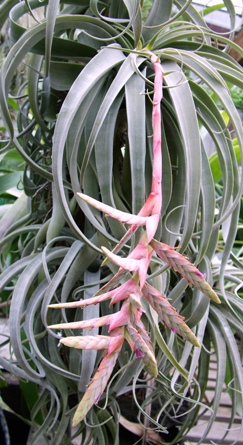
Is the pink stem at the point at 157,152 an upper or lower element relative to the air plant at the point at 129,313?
upper

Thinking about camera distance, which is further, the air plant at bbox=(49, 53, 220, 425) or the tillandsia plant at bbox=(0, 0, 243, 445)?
the tillandsia plant at bbox=(0, 0, 243, 445)

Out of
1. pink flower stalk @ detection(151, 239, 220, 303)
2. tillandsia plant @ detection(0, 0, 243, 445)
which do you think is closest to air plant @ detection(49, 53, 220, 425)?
pink flower stalk @ detection(151, 239, 220, 303)

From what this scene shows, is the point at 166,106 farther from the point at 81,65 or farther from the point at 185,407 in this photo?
the point at 185,407

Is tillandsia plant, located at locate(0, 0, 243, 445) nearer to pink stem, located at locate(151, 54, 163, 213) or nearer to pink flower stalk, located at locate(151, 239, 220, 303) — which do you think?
pink stem, located at locate(151, 54, 163, 213)

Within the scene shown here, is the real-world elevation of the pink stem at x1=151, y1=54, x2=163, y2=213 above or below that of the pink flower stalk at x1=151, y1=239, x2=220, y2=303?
above

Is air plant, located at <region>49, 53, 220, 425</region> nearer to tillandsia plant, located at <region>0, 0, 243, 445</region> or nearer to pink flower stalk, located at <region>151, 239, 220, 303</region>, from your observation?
pink flower stalk, located at <region>151, 239, 220, 303</region>

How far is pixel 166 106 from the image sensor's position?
19.3 inches

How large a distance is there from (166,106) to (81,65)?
0.13 m

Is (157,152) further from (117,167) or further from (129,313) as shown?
(117,167)

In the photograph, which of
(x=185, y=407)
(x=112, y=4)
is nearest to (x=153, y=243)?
(x=112, y=4)

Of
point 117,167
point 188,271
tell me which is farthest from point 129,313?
point 117,167

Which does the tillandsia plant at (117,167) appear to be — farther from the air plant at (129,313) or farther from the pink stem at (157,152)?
the air plant at (129,313)

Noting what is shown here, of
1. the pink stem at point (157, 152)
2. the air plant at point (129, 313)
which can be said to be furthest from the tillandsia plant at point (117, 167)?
the air plant at point (129, 313)

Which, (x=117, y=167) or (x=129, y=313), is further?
(x=117, y=167)
